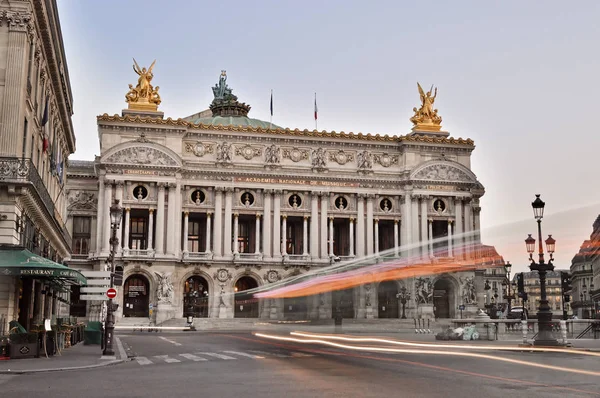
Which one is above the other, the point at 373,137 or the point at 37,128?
the point at 373,137

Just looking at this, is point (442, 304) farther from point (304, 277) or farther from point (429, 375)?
point (429, 375)

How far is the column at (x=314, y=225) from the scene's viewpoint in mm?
83062

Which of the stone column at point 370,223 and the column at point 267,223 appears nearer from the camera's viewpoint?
the column at point 267,223

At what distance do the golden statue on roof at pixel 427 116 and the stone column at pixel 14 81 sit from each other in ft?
214

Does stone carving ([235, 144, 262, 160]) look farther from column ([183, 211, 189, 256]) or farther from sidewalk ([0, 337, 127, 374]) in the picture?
sidewalk ([0, 337, 127, 374])

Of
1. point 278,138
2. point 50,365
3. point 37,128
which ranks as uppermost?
point 278,138

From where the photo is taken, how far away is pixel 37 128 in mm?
35656

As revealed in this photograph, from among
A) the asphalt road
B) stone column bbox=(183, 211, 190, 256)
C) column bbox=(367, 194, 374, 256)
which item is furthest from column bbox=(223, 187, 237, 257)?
the asphalt road

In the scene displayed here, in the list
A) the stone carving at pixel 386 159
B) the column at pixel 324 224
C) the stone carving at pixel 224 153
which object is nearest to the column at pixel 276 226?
the column at pixel 324 224

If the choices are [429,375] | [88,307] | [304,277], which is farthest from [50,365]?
[88,307]

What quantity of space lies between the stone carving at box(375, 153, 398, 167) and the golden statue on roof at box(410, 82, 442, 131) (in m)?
5.75

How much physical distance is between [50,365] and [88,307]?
54721 mm

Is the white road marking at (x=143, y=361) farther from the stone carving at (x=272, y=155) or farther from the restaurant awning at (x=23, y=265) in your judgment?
the stone carving at (x=272, y=155)

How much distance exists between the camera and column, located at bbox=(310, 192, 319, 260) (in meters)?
83.1
